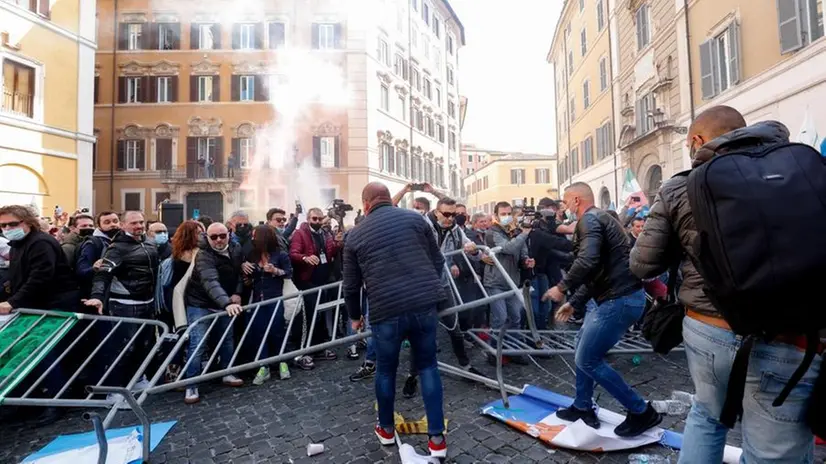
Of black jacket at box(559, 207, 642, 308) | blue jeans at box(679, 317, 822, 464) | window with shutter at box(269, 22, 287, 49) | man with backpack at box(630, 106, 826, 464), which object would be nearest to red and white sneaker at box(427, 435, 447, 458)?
black jacket at box(559, 207, 642, 308)

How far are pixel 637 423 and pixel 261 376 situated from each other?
3691 mm

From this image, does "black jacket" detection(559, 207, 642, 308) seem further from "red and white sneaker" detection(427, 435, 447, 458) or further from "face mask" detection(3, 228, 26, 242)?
"face mask" detection(3, 228, 26, 242)

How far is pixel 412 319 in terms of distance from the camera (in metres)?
3.02

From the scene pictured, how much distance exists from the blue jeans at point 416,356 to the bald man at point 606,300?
3.13 feet

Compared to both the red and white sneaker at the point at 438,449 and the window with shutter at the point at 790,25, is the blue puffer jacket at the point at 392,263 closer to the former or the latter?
the red and white sneaker at the point at 438,449

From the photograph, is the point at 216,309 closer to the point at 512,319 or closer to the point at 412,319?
the point at 412,319

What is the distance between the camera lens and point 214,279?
4539mm

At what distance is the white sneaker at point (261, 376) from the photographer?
482 centimetres

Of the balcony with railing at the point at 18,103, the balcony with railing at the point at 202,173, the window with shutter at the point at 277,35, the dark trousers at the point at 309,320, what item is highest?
the window with shutter at the point at 277,35

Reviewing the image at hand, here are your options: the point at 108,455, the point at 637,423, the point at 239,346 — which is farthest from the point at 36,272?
the point at 637,423

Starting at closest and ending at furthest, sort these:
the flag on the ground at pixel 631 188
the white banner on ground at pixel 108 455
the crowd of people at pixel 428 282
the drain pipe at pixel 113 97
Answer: the crowd of people at pixel 428 282, the white banner on ground at pixel 108 455, the flag on the ground at pixel 631 188, the drain pipe at pixel 113 97

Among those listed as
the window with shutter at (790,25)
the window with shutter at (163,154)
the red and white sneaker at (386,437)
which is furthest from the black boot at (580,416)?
the window with shutter at (163,154)

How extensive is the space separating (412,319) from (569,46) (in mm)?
30986

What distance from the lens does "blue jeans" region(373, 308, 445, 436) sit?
118 inches
